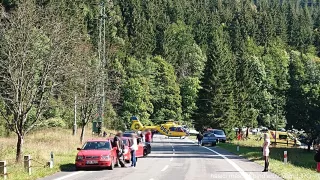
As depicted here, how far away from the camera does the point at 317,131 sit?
2297 inches

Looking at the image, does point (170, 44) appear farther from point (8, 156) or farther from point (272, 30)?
point (8, 156)

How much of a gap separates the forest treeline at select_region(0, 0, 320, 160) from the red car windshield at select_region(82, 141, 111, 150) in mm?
3284

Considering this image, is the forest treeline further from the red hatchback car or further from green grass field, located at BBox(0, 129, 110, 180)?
the red hatchback car

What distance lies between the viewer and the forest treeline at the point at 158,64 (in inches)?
1075

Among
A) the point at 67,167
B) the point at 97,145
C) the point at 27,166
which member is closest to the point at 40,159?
the point at 67,167

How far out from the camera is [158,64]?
4609 inches

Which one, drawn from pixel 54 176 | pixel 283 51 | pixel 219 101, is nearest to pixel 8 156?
pixel 54 176

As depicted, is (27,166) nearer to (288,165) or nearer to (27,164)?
(27,164)

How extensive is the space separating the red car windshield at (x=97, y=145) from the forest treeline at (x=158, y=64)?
3284 mm

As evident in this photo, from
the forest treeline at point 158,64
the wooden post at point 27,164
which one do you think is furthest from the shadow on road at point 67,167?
the forest treeline at point 158,64

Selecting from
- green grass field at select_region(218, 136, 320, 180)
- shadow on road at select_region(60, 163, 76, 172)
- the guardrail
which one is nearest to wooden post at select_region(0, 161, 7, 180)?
the guardrail

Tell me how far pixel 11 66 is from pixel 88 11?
8621 cm

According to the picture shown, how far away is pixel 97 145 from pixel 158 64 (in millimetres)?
92181

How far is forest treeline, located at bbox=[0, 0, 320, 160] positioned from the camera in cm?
2730
